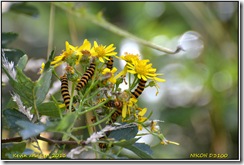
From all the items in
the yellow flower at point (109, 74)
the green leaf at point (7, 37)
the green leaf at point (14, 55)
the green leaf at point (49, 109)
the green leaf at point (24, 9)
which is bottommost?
the green leaf at point (49, 109)

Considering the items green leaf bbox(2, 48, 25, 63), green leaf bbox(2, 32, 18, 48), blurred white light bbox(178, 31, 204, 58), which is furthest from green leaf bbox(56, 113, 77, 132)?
blurred white light bbox(178, 31, 204, 58)

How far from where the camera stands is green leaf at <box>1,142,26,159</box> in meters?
1.11

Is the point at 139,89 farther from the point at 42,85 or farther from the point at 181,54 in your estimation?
the point at 181,54

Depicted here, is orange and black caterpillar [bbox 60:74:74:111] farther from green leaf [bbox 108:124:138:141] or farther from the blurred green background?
the blurred green background

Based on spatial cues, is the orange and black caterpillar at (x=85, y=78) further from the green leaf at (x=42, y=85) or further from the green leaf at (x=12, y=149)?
the green leaf at (x=12, y=149)

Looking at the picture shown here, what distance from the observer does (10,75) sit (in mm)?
961

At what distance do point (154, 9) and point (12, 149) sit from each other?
69.4 inches

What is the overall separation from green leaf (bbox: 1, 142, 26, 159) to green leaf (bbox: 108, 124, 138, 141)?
247 millimetres

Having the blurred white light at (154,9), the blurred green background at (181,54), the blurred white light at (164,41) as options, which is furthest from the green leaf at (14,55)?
the blurred white light at (154,9)

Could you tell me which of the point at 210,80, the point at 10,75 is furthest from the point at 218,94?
the point at 10,75

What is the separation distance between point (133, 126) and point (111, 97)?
0.09 meters

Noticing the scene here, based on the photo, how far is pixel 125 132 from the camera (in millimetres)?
1013

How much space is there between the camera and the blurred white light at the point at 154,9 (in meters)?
2.70

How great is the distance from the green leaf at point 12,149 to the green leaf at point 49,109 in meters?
0.12
